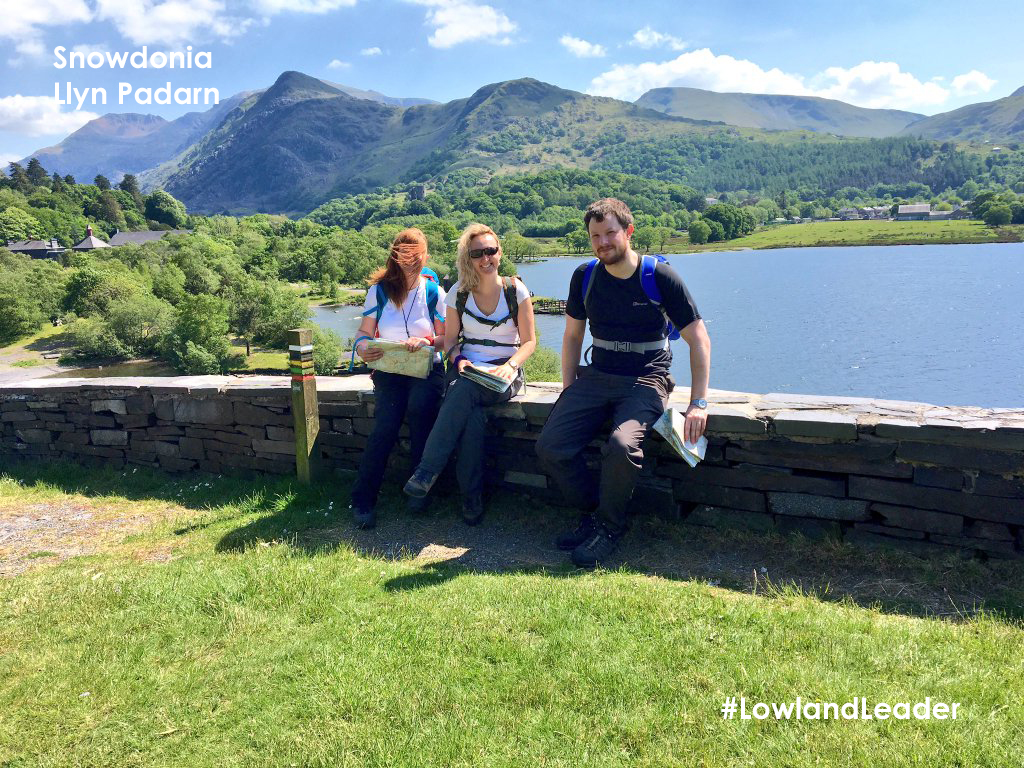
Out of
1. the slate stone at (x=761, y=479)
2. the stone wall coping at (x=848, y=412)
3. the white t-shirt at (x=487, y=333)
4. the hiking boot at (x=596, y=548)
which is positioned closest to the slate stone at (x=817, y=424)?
the stone wall coping at (x=848, y=412)

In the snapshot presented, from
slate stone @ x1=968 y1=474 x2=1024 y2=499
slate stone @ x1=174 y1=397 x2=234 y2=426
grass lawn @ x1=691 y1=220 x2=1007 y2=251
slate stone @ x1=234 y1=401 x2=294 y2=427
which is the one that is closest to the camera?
slate stone @ x1=968 y1=474 x2=1024 y2=499

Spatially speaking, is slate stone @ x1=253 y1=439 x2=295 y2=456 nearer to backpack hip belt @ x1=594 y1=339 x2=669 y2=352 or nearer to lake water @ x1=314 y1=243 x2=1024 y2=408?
backpack hip belt @ x1=594 y1=339 x2=669 y2=352

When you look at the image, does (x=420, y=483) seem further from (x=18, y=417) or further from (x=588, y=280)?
(x=18, y=417)

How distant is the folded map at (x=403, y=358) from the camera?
5297mm

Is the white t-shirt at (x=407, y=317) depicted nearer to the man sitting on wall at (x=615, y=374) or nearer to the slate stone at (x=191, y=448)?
the man sitting on wall at (x=615, y=374)

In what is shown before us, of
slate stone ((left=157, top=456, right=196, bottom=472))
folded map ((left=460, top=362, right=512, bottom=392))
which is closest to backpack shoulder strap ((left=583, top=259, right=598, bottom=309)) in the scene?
folded map ((left=460, top=362, right=512, bottom=392))

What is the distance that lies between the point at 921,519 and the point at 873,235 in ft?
528

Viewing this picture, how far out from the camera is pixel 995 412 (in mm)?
4309

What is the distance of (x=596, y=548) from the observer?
4301 millimetres

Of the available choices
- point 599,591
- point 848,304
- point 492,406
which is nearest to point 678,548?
point 599,591

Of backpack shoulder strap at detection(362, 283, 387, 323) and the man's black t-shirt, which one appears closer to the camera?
the man's black t-shirt

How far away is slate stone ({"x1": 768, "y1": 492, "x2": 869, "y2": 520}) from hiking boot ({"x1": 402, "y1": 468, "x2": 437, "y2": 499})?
7.60 feet

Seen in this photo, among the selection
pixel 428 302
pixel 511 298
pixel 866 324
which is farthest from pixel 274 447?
pixel 866 324

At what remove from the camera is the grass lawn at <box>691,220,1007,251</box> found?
130125mm
